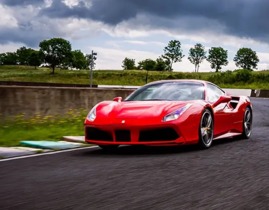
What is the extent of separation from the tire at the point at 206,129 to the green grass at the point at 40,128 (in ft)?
10.3

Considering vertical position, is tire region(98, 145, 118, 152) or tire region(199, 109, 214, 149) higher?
tire region(199, 109, 214, 149)

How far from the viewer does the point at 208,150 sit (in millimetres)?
7402

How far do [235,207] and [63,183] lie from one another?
1722 mm

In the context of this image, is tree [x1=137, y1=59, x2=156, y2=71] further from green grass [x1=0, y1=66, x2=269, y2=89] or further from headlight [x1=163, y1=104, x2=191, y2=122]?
headlight [x1=163, y1=104, x2=191, y2=122]

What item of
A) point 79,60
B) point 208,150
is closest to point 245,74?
point 208,150

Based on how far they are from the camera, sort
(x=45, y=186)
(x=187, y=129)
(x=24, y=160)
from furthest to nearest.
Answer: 1. (x=187, y=129)
2. (x=24, y=160)
3. (x=45, y=186)

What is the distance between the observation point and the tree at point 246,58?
154m

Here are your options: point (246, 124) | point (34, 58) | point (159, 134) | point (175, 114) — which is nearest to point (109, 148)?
point (159, 134)

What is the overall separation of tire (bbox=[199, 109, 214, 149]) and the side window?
42cm

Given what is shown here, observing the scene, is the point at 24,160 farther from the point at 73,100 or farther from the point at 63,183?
the point at 73,100

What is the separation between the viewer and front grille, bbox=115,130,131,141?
6.97 m

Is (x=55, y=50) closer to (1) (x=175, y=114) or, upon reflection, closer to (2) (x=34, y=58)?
(2) (x=34, y=58)

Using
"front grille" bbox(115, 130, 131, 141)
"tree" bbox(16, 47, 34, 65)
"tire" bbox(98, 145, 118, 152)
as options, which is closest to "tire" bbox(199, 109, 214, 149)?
"front grille" bbox(115, 130, 131, 141)

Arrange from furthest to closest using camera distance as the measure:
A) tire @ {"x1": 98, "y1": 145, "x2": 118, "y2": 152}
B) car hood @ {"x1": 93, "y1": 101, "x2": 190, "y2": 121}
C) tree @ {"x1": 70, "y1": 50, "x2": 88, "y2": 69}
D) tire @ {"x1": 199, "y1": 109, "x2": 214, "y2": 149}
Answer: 1. tree @ {"x1": 70, "y1": 50, "x2": 88, "y2": 69}
2. tire @ {"x1": 98, "y1": 145, "x2": 118, "y2": 152}
3. tire @ {"x1": 199, "y1": 109, "x2": 214, "y2": 149}
4. car hood @ {"x1": 93, "y1": 101, "x2": 190, "y2": 121}
